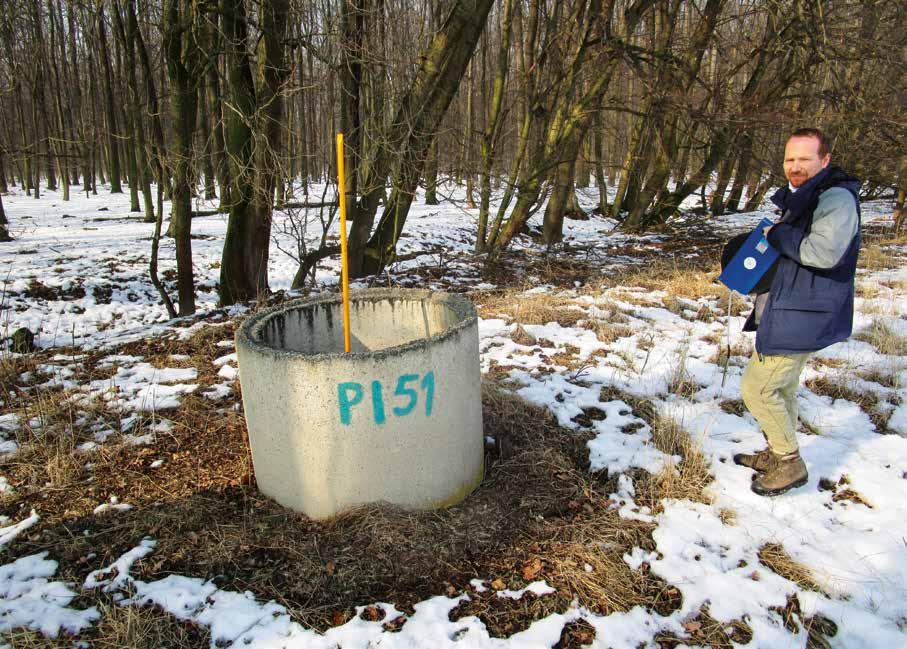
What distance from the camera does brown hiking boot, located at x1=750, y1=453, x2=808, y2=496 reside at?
9.27ft

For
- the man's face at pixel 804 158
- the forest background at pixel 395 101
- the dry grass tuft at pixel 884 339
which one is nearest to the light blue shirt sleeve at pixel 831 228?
the man's face at pixel 804 158

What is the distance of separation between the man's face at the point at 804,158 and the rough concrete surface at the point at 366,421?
64.0 inches

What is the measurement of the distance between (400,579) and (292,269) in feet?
29.8

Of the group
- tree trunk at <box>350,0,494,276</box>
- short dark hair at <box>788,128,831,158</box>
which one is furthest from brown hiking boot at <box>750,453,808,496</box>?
tree trunk at <box>350,0,494,276</box>

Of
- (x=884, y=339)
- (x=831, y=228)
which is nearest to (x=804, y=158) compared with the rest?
(x=831, y=228)

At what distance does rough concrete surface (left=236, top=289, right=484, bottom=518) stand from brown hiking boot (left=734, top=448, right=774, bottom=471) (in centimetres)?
148

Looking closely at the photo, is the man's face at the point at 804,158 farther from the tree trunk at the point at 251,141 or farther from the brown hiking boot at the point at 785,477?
the tree trunk at the point at 251,141

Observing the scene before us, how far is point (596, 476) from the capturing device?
314cm

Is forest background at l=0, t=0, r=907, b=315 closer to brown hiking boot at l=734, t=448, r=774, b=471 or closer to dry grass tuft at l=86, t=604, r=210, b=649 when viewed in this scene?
dry grass tuft at l=86, t=604, r=210, b=649

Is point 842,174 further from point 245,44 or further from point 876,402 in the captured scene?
point 245,44

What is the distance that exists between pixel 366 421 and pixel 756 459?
2.15m

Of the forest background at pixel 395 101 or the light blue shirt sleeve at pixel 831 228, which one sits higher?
the forest background at pixel 395 101

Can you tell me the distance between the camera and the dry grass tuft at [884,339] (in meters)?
4.59

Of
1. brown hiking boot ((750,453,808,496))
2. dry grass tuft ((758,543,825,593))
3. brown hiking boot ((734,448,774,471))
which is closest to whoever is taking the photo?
dry grass tuft ((758,543,825,593))
